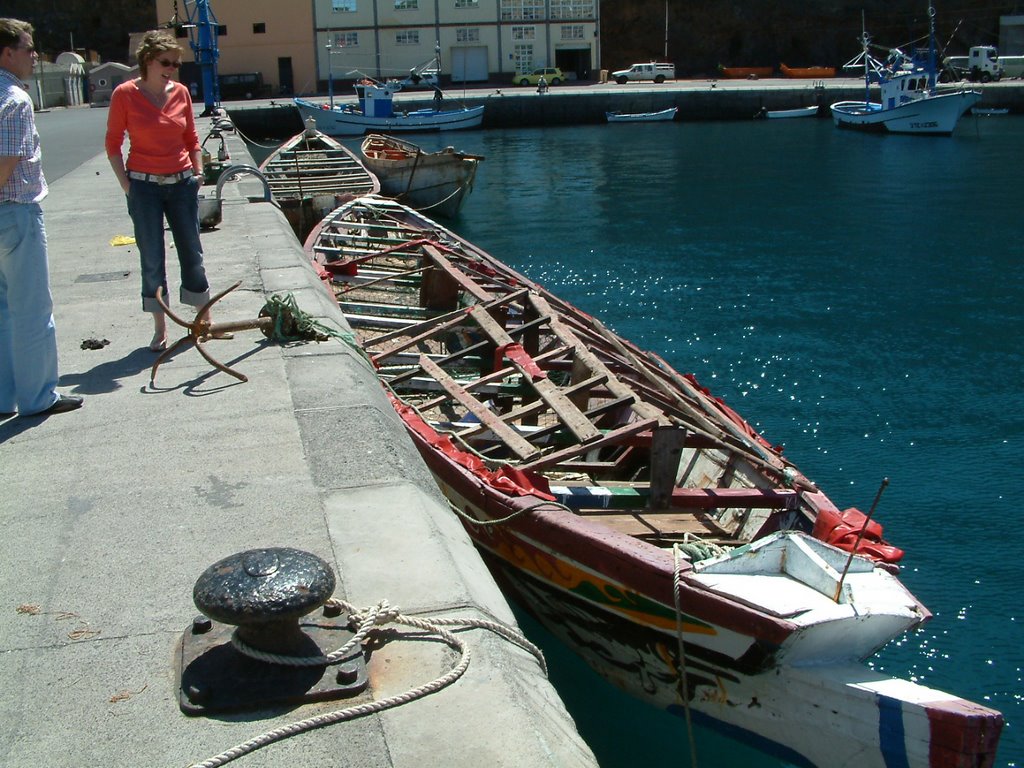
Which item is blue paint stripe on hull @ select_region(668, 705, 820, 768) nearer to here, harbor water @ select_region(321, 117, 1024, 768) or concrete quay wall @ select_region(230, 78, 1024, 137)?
→ harbor water @ select_region(321, 117, 1024, 768)

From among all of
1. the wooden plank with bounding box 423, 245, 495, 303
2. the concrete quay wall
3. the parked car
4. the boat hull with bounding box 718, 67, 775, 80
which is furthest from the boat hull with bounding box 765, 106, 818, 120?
the wooden plank with bounding box 423, 245, 495, 303

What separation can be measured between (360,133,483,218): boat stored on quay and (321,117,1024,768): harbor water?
1049 millimetres

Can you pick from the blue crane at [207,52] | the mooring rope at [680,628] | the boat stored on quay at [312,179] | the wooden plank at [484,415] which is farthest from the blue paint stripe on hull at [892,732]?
the blue crane at [207,52]

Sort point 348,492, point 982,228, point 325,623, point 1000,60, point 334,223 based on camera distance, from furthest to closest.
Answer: point 1000,60 → point 982,228 → point 334,223 → point 348,492 → point 325,623

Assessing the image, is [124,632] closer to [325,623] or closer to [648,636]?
[325,623]

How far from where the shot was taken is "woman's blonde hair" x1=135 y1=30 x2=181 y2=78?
20.7 feet

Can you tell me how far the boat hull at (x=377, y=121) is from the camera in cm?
4891

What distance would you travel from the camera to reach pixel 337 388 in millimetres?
6250

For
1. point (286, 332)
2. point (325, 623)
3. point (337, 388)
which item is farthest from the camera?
point (286, 332)

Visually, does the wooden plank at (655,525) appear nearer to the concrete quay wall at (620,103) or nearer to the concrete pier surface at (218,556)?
the concrete pier surface at (218,556)

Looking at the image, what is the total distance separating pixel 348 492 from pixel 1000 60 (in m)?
68.7

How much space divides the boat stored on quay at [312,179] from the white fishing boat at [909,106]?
2924 cm

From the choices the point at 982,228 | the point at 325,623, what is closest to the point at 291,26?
the point at 982,228

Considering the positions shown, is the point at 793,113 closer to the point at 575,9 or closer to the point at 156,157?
the point at 575,9
